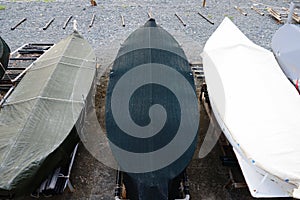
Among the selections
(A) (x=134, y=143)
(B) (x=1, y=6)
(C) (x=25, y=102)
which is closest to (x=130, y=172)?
(A) (x=134, y=143)

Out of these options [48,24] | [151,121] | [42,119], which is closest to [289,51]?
[151,121]

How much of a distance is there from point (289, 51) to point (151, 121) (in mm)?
3864

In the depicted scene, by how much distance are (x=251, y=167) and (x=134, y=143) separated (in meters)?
1.49

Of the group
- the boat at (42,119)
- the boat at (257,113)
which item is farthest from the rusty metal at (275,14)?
the boat at (42,119)

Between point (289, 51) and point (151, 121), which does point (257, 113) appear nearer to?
point (151, 121)

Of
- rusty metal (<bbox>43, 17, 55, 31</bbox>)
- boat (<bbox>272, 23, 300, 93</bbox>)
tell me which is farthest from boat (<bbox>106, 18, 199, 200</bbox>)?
rusty metal (<bbox>43, 17, 55, 31</bbox>)

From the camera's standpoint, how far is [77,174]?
3.97 metres

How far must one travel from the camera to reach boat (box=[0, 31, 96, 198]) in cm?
302

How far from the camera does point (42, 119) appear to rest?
361 centimetres

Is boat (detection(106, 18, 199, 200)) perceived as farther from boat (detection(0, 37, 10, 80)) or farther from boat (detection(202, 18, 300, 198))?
boat (detection(0, 37, 10, 80))

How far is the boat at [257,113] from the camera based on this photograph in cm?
299

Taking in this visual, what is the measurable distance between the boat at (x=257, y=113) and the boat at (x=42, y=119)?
7.19ft

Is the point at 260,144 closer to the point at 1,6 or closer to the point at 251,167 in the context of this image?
the point at 251,167

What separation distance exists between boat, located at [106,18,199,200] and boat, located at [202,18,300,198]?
467mm
